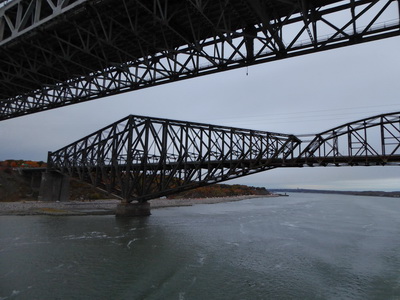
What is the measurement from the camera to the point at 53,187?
232 ft

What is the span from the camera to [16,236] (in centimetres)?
2559

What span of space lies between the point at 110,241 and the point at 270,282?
1524 centimetres

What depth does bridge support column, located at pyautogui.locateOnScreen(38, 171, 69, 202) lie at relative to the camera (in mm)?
68562

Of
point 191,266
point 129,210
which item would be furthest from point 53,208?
point 191,266

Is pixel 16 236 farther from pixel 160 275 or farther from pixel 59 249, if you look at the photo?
pixel 160 275

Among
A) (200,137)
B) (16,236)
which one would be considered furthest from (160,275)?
(200,137)

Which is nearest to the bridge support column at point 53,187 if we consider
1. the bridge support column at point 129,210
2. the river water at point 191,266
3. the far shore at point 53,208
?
the far shore at point 53,208

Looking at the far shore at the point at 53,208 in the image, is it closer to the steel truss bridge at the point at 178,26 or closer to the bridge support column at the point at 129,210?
the bridge support column at the point at 129,210

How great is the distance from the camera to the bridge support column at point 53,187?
2699 inches

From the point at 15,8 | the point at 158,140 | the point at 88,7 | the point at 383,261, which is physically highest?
the point at 15,8

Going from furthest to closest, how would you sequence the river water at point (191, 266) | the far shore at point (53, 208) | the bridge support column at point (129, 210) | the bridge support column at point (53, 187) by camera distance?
the bridge support column at point (53, 187), the bridge support column at point (129, 210), the far shore at point (53, 208), the river water at point (191, 266)

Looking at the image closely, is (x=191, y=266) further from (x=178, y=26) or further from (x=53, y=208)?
(x=53, y=208)

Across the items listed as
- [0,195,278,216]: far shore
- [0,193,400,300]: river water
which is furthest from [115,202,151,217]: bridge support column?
[0,193,400,300]: river water

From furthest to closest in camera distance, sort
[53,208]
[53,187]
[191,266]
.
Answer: [53,187]
[53,208]
[191,266]
